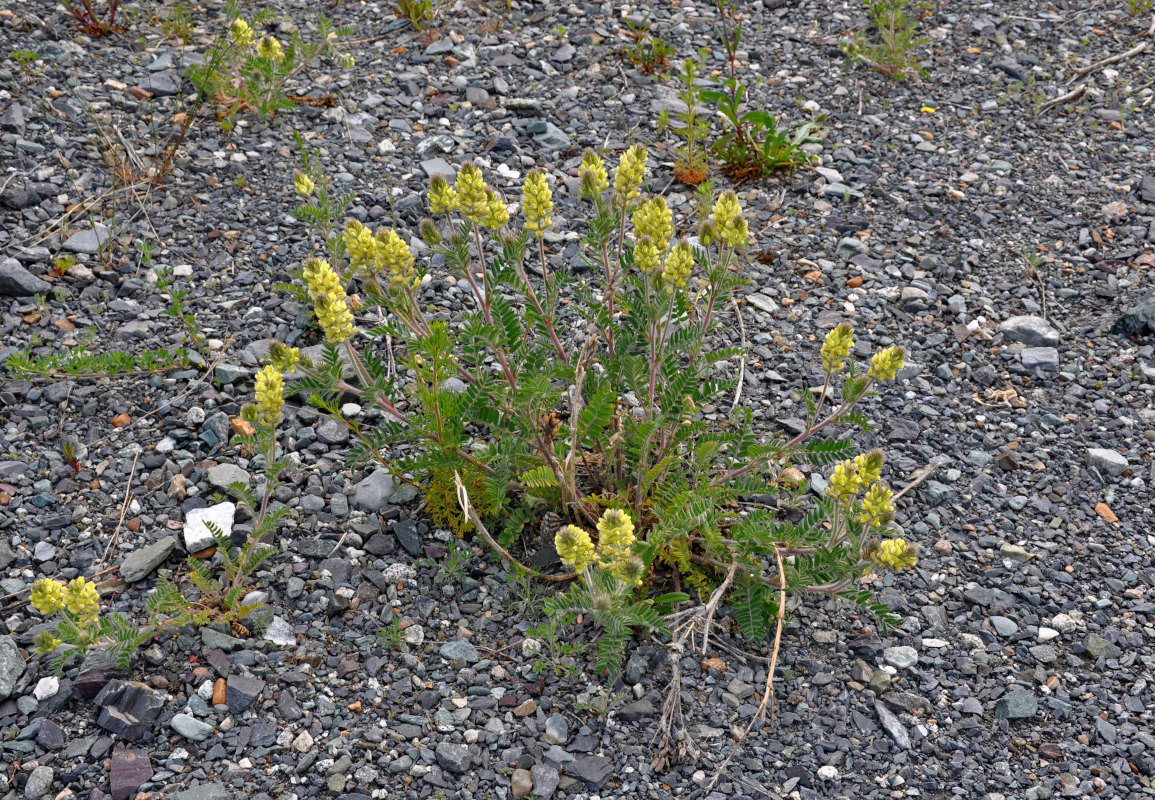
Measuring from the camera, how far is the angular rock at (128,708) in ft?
9.37

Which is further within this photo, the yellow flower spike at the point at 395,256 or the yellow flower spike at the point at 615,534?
the yellow flower spike at the point at 395,256

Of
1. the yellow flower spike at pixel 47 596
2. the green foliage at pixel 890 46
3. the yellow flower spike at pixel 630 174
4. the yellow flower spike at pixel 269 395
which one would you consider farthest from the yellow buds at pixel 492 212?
the green foliage at pixel 890 46

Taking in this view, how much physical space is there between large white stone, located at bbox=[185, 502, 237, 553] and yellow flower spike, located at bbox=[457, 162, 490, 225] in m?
1.38

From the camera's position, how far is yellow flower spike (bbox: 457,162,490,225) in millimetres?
3061

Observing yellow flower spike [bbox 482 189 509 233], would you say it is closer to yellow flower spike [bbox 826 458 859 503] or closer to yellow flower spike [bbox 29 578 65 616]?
yellow flower spike [bbox 826 458 859 503]

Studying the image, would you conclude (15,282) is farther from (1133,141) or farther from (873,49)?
(1133,141)

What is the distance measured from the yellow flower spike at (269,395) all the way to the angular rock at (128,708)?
0.87m

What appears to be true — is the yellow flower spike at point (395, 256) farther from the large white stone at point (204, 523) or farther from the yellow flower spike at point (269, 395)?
the large white stone at point (204, 523)

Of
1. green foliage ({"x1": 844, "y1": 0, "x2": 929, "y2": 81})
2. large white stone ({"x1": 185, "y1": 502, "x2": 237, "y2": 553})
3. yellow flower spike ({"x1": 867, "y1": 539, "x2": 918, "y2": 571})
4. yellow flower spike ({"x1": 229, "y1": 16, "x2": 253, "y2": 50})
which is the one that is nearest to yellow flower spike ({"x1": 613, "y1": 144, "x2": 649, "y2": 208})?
yellow flower spike ({"x1": 867, "y1": 539, "x2": 918, "y2": 571})

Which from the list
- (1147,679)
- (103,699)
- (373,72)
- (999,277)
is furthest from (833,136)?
(103,699)

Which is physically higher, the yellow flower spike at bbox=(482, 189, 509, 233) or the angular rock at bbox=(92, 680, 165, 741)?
the yellow flower spike at bbox=(482, 189, 509, 233)

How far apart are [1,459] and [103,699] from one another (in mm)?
1243

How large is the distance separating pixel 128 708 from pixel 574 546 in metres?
1.44

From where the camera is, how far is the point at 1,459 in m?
3.65
